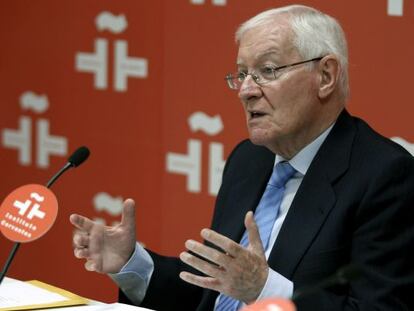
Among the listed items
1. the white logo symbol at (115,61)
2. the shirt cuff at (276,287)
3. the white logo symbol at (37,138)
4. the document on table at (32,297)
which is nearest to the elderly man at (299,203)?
the shirt cuff at (276,287)

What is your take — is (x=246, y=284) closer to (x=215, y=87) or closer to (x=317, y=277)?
(x=317, y=277)

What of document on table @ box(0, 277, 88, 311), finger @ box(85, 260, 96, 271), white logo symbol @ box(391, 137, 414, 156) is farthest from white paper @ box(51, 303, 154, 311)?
white logo symbol @ box(391, 137, 414, 156)

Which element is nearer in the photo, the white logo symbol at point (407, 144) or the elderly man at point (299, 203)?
the elderly man at point (299, 203)

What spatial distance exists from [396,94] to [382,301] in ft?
3.64

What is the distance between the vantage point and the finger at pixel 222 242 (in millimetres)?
2129

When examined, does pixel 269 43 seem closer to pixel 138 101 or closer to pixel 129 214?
pixel 129 214

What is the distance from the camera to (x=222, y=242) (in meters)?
2.15

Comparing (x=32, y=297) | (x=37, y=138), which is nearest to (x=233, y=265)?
(x=32, y=297)

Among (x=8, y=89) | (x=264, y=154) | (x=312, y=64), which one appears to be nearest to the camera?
(x=312, y=64)

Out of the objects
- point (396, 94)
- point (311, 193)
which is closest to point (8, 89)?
point (396, 94)

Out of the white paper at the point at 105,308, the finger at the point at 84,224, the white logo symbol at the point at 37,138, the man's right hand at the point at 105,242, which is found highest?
the finger at the point at 84,224

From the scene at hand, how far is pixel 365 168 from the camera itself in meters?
2.44

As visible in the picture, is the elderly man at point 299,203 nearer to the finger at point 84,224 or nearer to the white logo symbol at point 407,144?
the finger at point 84,224

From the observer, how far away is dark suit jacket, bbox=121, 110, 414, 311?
2.30m
